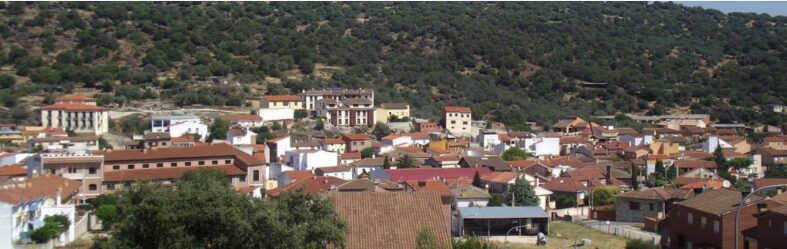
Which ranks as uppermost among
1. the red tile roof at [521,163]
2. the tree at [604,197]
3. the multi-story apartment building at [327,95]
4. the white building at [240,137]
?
the multi-story apartment building at [327,95]

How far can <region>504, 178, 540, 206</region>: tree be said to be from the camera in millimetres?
34719

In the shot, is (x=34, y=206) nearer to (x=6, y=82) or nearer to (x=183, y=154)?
(x=183, y=154)

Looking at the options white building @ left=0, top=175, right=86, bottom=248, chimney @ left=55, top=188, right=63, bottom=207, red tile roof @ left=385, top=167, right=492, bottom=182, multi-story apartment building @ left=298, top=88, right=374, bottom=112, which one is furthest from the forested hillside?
white building @ left=0, top=175, right=86, bottom=248

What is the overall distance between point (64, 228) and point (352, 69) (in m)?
63.4

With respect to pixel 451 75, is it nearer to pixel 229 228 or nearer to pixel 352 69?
pixel 352 69

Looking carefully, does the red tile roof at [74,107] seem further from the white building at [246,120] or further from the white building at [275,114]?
the white building at [275,114]

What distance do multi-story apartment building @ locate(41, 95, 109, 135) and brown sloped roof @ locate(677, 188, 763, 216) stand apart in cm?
4068

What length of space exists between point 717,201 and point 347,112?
146 ft

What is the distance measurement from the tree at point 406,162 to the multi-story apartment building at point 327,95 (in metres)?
22.5

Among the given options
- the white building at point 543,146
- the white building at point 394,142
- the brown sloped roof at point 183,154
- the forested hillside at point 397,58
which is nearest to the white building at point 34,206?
the brown sloped roof at point 183,154

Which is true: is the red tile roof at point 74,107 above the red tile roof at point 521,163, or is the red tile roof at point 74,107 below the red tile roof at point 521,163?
above

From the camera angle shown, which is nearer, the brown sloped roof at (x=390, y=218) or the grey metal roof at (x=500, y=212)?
the brown sloped roof at (x=390, y=218)

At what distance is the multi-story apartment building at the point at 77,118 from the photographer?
5612 cm

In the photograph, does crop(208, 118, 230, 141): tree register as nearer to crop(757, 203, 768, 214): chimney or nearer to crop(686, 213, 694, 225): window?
crop(686, 213, 694, 225): window
